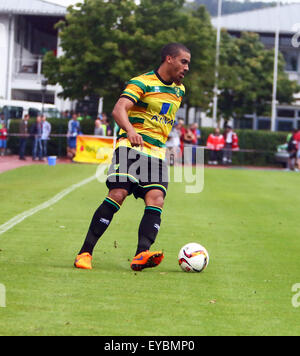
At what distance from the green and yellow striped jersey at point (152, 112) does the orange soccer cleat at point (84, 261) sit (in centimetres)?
109

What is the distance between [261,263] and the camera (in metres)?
8.22

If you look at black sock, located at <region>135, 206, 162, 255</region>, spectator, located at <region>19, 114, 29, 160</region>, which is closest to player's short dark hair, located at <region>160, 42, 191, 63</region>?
black sock, located at <region>135, 206, 162, 255</region>

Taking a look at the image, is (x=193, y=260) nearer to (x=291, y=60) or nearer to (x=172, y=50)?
(x=172, y=50)

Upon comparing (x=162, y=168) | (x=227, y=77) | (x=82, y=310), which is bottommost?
(x=82, y=310)

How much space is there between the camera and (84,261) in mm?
7238

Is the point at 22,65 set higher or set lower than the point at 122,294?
higher

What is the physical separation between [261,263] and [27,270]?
102 inches

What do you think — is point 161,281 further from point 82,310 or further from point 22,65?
point 22,65

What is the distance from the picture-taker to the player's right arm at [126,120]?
6742mm

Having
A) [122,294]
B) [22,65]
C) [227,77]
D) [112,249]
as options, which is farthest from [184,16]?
[122,294]

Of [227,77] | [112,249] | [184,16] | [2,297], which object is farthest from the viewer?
[227,77]

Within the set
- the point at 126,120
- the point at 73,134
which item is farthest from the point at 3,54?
the point at 126,120

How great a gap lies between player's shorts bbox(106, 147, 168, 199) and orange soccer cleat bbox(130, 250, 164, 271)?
2.05 feet

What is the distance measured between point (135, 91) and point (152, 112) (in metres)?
0.31
